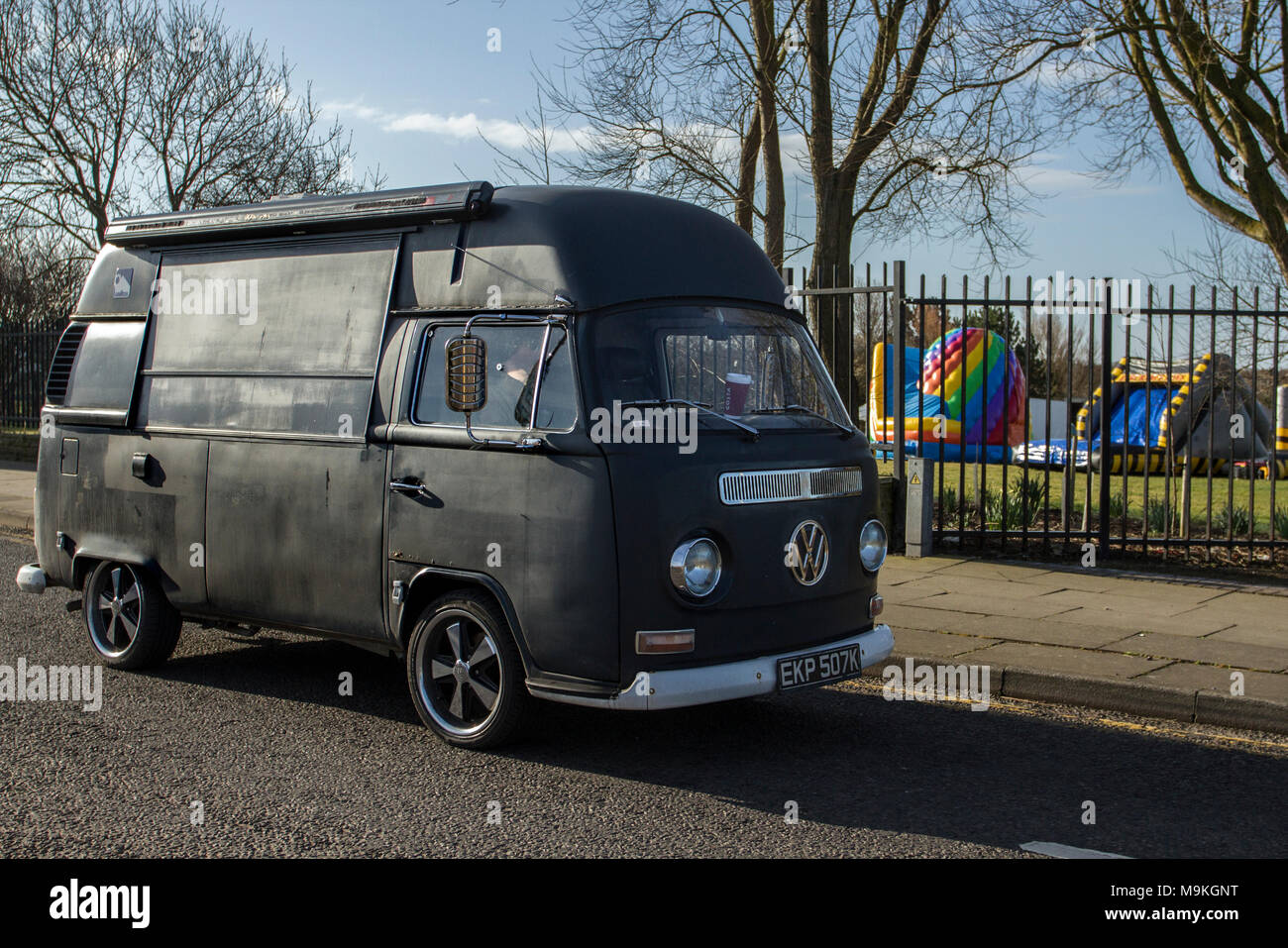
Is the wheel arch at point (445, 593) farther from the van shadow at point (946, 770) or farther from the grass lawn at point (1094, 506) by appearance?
the grass lawn at point (1094, 506)

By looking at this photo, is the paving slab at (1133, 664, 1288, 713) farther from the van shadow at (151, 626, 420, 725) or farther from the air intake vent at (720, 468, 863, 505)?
the van shadow at (151, 626, 420, 725)

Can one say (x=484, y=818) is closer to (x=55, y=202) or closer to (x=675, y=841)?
(x=675, y=841)

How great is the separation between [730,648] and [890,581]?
498 cm

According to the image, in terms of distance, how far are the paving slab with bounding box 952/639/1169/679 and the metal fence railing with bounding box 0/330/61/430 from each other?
17.3 metres

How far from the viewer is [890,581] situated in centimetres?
1038

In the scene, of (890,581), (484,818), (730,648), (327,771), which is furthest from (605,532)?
(890,581)

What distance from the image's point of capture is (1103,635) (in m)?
8.23

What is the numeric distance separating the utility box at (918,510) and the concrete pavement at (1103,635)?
164mm

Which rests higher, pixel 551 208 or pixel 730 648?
pixel 551 208

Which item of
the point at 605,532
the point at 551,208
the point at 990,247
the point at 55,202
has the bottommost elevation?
the point at 605,532

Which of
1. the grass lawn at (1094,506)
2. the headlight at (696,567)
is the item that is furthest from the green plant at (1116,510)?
the headlight at (696,567)

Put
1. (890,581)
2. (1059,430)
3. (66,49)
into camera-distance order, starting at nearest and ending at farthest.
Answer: (890,581) → (66,49) → (1059,430)

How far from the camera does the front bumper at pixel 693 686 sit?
17.7 feet

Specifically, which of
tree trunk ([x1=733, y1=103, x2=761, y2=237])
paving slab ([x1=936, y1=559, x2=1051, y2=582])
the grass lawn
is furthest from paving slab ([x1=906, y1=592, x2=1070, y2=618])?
tree trunk ([x1=733, y1=103, x2=761, y2=237])
